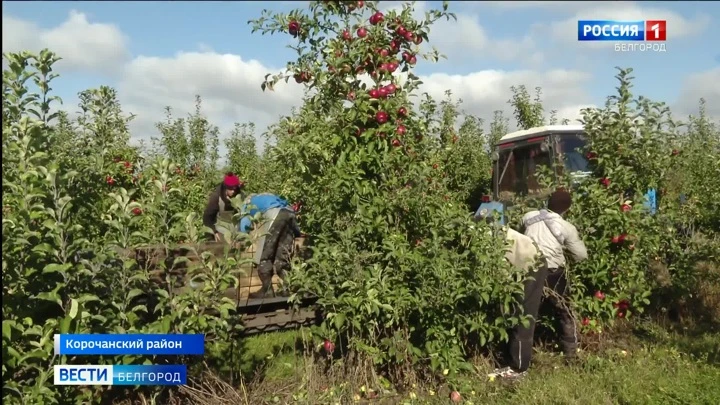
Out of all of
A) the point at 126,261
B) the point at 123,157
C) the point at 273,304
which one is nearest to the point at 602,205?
the point at 273,304

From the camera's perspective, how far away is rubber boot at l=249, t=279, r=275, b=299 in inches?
203

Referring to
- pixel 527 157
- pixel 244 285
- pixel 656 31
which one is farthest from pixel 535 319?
pixel 527 157

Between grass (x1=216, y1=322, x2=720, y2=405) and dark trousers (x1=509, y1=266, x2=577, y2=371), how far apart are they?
0.41 feet

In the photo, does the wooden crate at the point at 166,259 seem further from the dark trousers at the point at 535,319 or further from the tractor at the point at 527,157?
the tractor at the point at 527,157

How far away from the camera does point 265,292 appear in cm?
515

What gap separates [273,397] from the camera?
410 centimetres

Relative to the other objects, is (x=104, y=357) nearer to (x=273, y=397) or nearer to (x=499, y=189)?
(x=273, y=397)

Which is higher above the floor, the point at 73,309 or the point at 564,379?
the point at 73,309

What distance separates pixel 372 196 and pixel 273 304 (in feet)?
4.70
